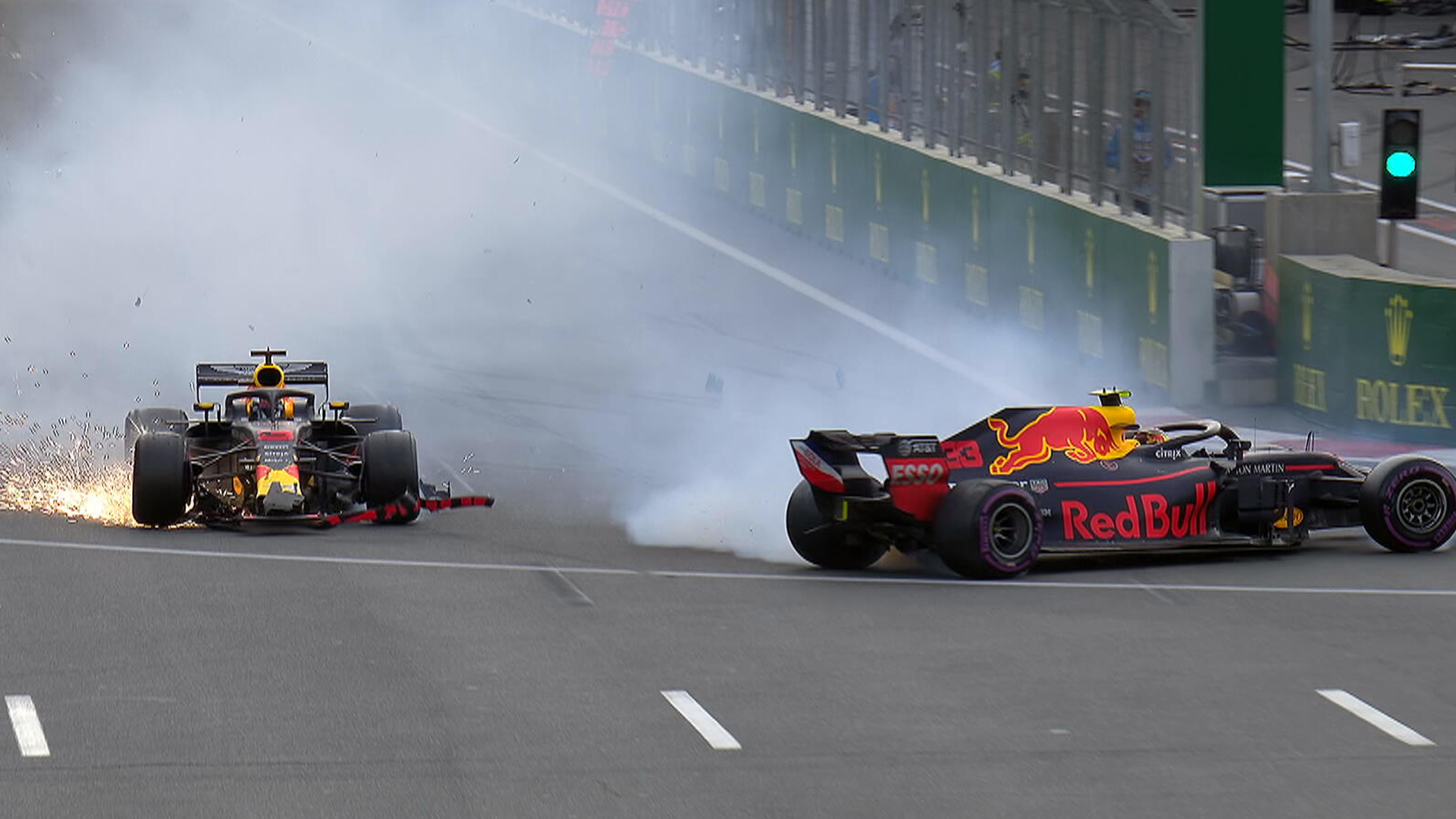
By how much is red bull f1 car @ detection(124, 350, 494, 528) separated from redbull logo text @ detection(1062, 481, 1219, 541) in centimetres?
461

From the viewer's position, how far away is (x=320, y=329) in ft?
102

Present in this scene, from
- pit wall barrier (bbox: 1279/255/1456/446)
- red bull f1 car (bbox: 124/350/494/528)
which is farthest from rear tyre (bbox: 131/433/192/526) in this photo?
pit wall barrier (bbox: 1279/255/1456/446)

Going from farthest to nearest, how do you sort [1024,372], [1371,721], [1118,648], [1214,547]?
[1024,372] < [1214,547] < [1118,648] < [1371,721]

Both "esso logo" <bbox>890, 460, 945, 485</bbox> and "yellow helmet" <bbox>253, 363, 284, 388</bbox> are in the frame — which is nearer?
"esso logo" <bbox>890, 460, 945, 485</bbox>

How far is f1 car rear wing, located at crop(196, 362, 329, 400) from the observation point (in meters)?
19.0


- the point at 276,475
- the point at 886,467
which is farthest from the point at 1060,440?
the point at 276,475

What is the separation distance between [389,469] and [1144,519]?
17.7 ft

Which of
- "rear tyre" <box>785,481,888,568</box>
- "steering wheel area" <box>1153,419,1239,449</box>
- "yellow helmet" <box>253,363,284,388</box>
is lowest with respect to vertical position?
"rear tyre" <box>785,481,888,568</box>

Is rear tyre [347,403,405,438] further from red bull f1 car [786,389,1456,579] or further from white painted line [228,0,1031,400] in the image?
white painted line [228,0,1031,400]

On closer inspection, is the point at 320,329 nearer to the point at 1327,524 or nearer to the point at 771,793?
the point at 1327,524

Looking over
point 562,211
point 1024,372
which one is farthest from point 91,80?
point 1024,372

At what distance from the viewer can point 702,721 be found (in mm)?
11703

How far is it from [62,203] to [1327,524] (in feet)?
84.6

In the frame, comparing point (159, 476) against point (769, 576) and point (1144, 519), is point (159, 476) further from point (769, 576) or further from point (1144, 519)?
point (1144, 519)
